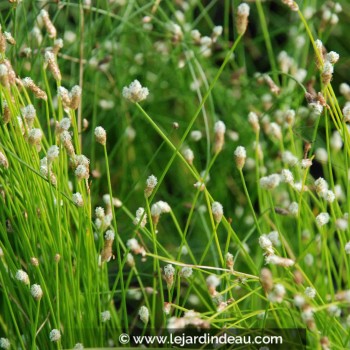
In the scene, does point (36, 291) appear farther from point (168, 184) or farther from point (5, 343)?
point (168, 184)

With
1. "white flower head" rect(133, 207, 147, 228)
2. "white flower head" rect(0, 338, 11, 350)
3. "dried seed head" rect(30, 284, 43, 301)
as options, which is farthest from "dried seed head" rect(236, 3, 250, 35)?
"white flower head" rect(0, 338, 11, 350)

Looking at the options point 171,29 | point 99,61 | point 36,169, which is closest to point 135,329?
point 36,169

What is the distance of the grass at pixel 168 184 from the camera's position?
1115 mm

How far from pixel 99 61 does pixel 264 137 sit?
0.55 m

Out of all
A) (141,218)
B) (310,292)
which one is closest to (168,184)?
(141,218)

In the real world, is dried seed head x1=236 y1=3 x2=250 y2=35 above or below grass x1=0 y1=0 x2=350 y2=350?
above

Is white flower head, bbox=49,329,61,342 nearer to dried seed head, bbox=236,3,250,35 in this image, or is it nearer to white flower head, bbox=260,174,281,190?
white flower head, bbox=260,174,281,190

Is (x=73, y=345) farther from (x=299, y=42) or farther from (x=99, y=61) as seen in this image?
(x=299, y=42)

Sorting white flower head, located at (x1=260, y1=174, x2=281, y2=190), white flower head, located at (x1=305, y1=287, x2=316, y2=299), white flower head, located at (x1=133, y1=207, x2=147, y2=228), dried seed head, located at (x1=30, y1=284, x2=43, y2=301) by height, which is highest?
white flower head, located at (x1=260, y1=174, x2=281, y2=190)

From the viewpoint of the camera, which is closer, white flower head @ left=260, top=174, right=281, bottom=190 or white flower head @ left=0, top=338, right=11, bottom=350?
white flower head @ left=260, top=174, right=281, bottom=190

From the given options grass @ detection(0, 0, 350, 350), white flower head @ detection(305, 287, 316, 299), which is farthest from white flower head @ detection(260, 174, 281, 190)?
white flower head @ detection(305, 287, 316, 299)

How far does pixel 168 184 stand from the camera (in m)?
2.01

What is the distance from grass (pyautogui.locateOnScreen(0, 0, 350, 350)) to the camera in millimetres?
1115

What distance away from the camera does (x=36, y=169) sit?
1182 mm
